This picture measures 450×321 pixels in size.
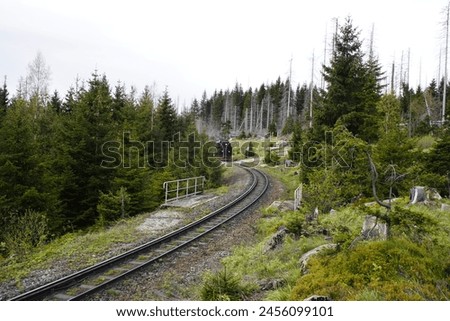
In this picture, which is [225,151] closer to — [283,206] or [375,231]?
[283,206]

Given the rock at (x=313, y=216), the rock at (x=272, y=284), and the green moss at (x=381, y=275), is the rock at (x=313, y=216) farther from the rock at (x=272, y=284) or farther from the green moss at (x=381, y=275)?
the green moss at (x=381, y=275)

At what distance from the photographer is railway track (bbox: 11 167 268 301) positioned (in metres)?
7.58

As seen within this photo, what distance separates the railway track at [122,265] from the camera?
7.58 m

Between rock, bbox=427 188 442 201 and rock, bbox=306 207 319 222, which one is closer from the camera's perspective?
rock, bbox=306 207 319 222

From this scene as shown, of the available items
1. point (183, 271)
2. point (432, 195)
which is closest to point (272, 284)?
point (183, 271)

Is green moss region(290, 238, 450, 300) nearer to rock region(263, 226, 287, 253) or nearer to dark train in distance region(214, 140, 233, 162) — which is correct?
rock region(263, 226, 287, 253)

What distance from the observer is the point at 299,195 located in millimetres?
15859

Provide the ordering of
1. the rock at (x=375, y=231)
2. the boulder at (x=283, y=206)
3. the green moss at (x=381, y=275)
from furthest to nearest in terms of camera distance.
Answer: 1. the boulder at (x=283, y=206)
2. the rock at (x=375, y=231)
3. the green moss at (x=381, y=275)

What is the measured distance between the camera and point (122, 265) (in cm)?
973

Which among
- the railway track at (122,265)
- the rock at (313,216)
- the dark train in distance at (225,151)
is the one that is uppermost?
the dark train in distance at (225,151)

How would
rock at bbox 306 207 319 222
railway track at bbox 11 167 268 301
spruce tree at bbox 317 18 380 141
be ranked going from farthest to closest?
spruce tree at bbox 317 18 380 141 → rock at bbox 306 207 319 222 → railway track at bbox 11 167 268 301

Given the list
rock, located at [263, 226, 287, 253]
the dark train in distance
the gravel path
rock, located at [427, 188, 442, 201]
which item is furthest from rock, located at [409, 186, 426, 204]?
the dark train in distance

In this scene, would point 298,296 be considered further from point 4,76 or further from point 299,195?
point 4,76

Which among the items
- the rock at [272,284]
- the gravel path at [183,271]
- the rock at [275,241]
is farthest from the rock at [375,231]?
the gravel path at [183,271]
